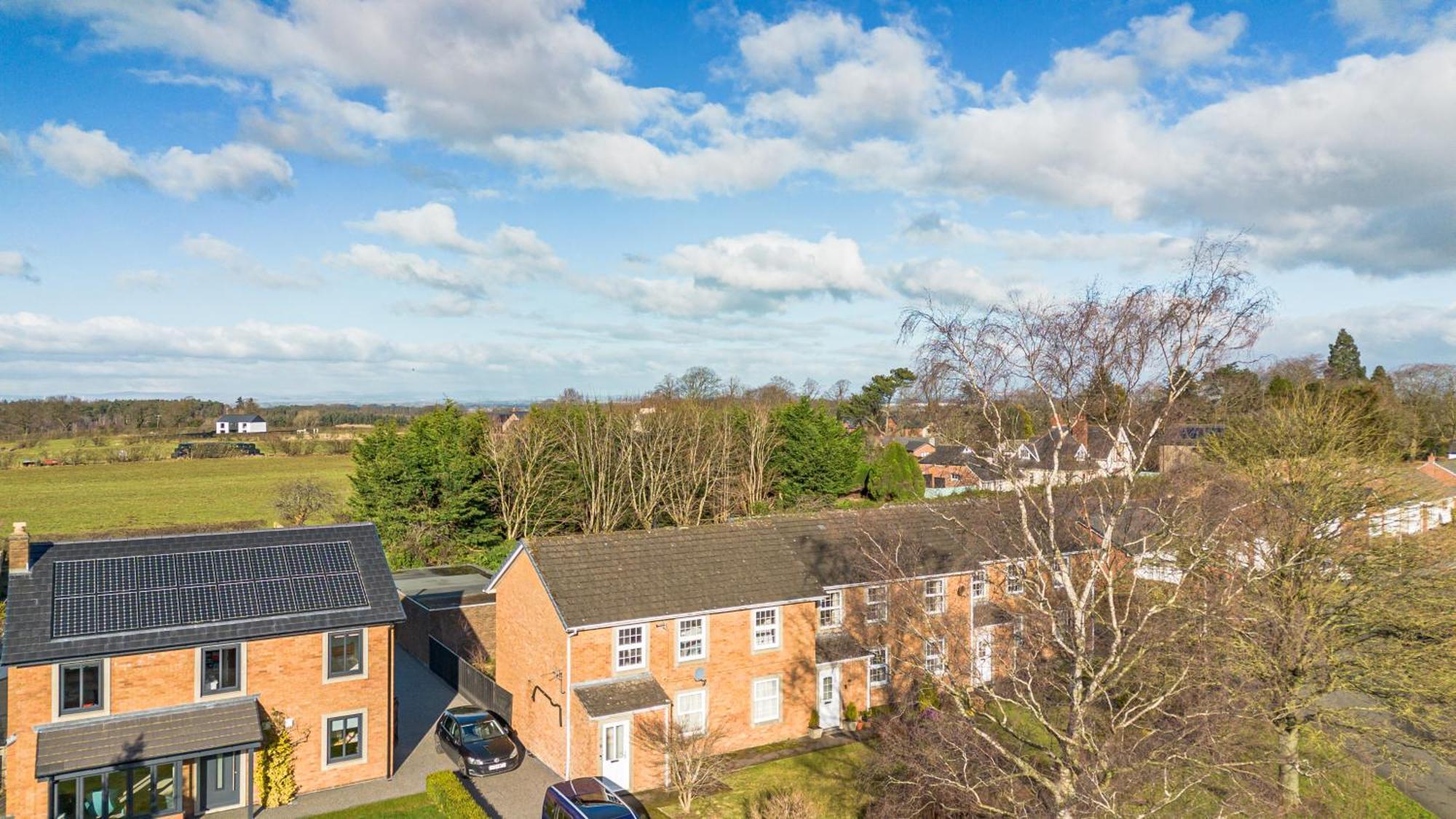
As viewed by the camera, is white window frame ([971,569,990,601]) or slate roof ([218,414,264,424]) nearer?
white window frame ([971,569,990,601])

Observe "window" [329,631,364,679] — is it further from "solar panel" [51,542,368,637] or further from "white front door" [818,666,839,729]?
"white front door" [818,666,839,729]

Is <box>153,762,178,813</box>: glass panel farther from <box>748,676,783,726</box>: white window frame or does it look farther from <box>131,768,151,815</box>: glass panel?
<box>748,676,783,726</box>: white window frame

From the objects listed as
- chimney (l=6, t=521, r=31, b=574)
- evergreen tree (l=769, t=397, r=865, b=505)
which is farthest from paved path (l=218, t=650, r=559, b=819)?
evergreen tree (l=769, t=397, r=865, b=505)

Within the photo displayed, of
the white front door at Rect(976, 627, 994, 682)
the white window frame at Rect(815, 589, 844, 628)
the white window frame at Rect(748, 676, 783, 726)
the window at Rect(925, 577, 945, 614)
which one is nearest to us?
the white window frame at Rect(748, 676, 783, 726)

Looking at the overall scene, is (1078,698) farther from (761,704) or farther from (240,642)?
(240,642)

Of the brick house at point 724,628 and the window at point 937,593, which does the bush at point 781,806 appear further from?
the window at point 937,593

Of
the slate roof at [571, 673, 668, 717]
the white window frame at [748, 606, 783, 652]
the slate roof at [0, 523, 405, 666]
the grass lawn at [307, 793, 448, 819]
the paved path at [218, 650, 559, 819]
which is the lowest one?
the paved path at [218, 650, 559, 819]

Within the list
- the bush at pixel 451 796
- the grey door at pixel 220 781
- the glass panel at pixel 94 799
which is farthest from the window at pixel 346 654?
the glass panel at pixel 94 799

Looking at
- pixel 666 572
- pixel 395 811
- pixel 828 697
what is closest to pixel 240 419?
pixel 395 811

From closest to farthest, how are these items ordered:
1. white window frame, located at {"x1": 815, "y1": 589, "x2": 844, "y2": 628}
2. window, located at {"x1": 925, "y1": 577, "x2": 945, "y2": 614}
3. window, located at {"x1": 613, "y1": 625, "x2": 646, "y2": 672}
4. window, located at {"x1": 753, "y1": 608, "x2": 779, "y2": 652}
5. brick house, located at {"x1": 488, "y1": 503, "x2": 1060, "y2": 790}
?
brick house, located at {"x1": 488, "y1": 503, "x2": 1060, "y2": 790} < window, located at {"x1": 613, "y1": 625, "x2": 646, "y2": 672} < window, located at {"x1": 753, "y1": 608, "x2": 779, "y2": 652} < white window frame, located at {"x1": 815, "y1": 589, "x2": 844, "y2": 628} < window, located at {"x1": 925, "y1": 577, "x2": 945, "y2": 614}

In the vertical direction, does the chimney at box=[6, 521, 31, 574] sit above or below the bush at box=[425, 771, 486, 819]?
above
